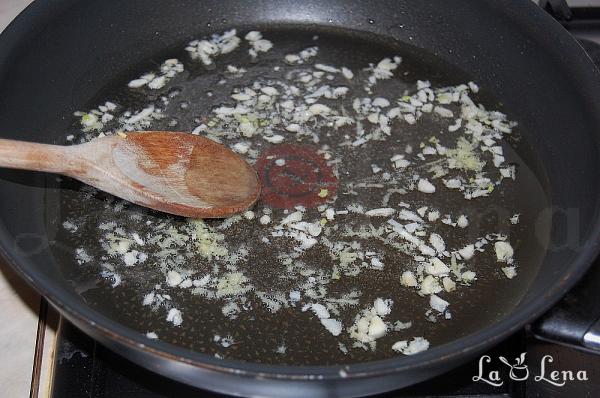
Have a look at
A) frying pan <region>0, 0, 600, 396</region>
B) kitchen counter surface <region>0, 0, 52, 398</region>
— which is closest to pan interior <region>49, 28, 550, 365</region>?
frying pan <region>0, 0, 600, 396</region>

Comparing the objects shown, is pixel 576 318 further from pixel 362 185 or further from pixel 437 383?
pixel 362 185

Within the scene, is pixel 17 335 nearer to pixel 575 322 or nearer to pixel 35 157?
pixel 35 157

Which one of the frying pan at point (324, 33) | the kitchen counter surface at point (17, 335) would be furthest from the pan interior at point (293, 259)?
the kitchen counter surface at point (17, 335)

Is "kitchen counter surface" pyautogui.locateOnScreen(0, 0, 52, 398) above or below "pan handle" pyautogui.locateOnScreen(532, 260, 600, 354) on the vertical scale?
below

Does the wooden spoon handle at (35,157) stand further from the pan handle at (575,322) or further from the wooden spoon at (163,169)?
the pan handle at (575,322)

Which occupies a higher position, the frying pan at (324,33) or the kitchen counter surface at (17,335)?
the frying pan at (324,33)

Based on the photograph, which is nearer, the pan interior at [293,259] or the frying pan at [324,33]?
the frying pan at [324,33]

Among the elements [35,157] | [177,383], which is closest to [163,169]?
[35,157]

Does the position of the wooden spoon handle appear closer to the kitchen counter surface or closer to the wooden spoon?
the wooden spoon
